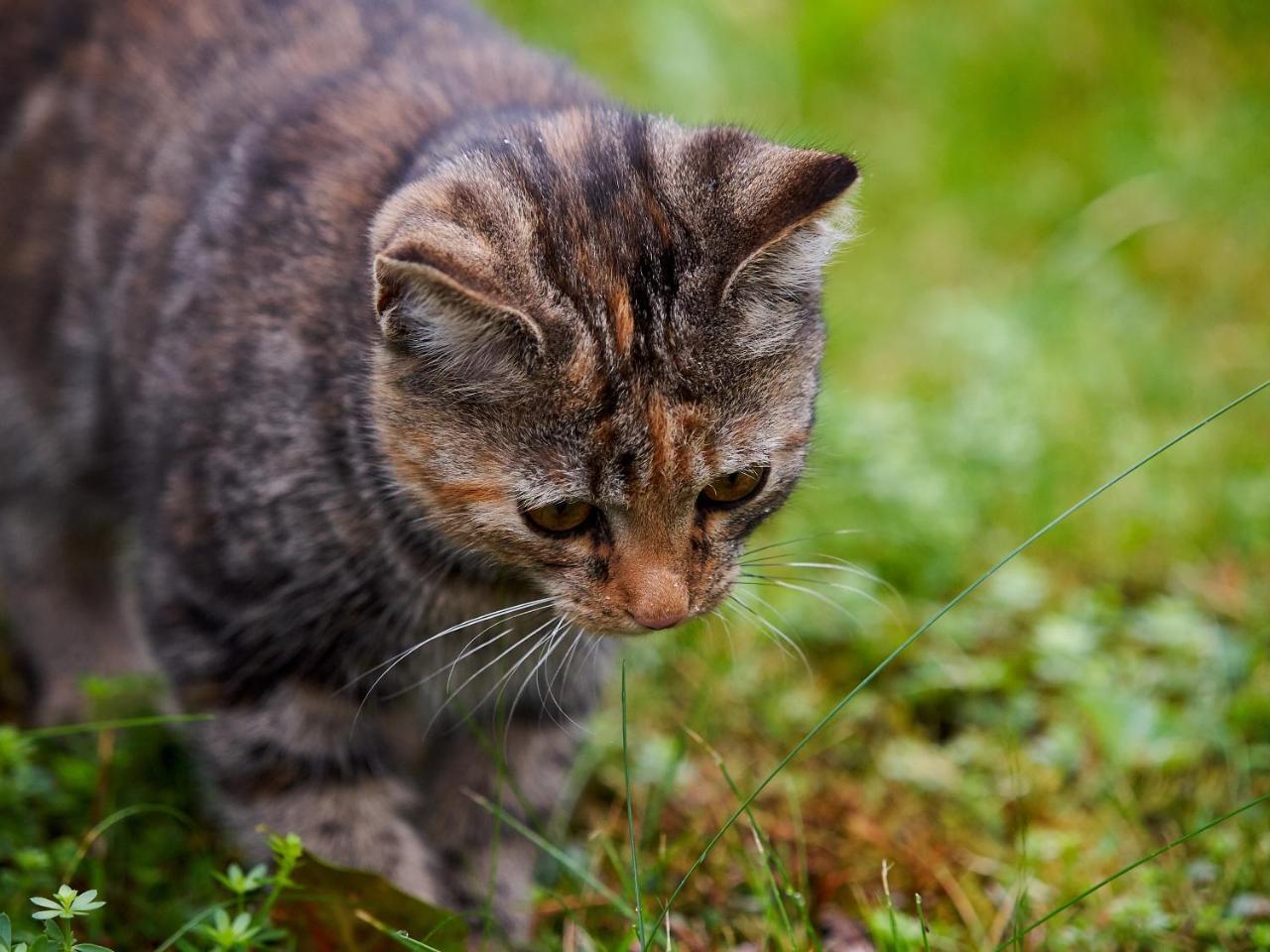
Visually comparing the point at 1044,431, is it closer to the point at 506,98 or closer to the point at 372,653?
the point at 506,98

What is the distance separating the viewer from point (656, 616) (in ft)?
7.25

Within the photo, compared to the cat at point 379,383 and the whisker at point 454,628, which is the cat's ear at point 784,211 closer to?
the cat at point 379,383

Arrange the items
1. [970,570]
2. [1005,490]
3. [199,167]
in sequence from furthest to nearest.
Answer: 1. [1005,490]
2. [970,570]
3. [199,167]

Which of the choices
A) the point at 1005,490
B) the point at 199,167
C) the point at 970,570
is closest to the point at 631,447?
the point at 199,167

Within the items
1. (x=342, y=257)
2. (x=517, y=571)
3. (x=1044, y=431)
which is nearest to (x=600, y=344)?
(x=517, y=571)

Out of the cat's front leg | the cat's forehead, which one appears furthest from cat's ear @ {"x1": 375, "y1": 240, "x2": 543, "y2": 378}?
the cat's front leg

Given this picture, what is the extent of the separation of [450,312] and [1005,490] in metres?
2.20

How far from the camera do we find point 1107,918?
247 cm

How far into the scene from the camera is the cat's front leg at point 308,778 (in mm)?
2604

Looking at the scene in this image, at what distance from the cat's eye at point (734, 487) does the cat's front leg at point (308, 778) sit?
2.72 ft

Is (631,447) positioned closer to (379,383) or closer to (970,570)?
(379,383)

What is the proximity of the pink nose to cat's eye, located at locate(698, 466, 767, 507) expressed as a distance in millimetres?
192

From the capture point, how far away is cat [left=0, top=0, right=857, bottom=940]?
2164 millimetres

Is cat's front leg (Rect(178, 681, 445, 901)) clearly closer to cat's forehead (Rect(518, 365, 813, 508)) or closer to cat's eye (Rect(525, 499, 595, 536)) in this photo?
cat's eye (Rect(525, 499, 595, 536))
